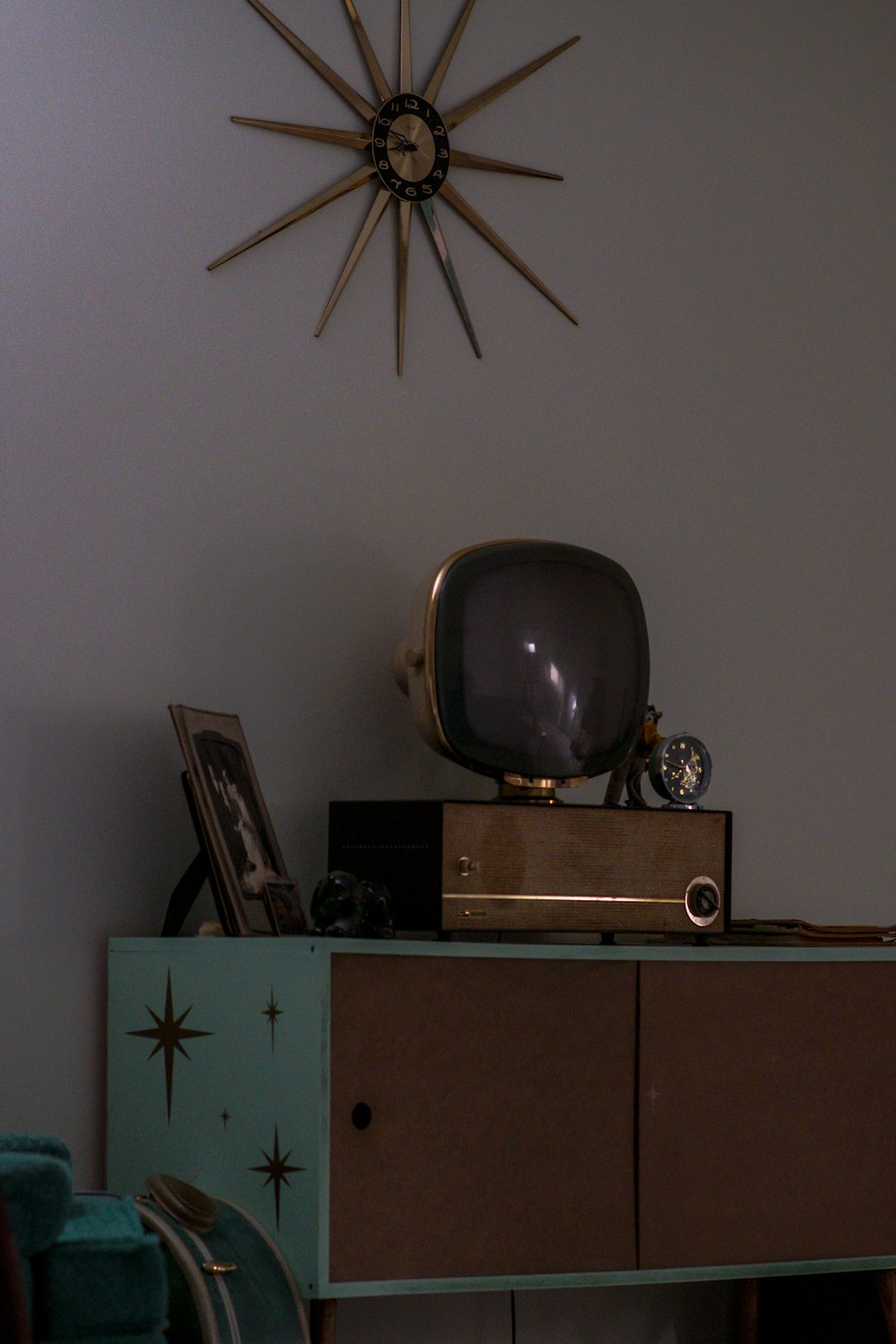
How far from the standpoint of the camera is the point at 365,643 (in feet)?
6.30

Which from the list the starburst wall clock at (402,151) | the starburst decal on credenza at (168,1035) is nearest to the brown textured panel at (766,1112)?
the starburst decal on credenza at (168,1035)

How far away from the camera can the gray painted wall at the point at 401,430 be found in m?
1.73

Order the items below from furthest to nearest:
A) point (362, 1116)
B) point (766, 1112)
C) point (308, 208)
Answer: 1. point (308, 208)
2. point (766, 1112)
3. point (362, 1116)

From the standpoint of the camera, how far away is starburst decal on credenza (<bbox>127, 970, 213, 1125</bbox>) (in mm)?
1537

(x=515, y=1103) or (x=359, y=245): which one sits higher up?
(x=359, y=245)

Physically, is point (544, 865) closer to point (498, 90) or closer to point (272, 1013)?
point (272, 1013)

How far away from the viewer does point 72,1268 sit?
0.95 m

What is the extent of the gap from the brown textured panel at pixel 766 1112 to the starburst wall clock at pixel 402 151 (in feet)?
3.15

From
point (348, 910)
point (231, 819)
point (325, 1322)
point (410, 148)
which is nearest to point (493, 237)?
point (410, 148)

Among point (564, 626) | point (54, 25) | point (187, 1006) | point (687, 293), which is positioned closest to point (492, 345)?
point (687, 293)

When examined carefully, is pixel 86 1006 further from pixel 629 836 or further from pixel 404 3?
pixel 404 3

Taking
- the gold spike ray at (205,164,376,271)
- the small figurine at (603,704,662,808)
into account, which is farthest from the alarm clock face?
the gold spike ray at (205,164,376,271)

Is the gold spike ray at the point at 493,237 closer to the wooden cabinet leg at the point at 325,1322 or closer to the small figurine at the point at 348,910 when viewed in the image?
the small figurine at the point at 348,910

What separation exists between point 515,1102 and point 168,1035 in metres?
0.39
